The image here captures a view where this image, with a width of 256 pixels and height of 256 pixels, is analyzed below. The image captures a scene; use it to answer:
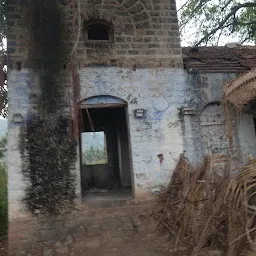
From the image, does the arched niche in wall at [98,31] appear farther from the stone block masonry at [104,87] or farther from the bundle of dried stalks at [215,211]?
the bundle of dried stalks at [215,211]

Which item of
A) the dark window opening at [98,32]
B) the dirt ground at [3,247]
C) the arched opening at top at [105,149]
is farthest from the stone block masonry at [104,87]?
the arched opening at top at [105,149]

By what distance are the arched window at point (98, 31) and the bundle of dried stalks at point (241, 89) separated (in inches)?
114

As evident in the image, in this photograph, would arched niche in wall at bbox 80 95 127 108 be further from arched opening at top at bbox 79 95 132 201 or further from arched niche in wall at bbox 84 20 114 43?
arched opening at top at bbox 79 95 132 201

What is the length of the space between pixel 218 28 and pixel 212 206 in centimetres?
1055

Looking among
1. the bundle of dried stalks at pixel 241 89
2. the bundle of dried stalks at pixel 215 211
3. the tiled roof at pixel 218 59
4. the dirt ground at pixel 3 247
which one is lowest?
the dirt ground at pixel 3 247

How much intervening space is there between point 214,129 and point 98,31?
11.8 feet

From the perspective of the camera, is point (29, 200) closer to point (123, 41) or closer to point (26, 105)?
point (26, 105)

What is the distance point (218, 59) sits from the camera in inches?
340

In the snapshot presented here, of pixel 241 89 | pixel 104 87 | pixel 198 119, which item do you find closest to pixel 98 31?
pixel 104 87

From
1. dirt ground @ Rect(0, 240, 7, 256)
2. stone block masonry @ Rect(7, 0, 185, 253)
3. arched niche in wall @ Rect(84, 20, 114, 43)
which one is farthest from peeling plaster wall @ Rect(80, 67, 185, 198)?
dirt ground @ Rect(0, 240, 7, 256)

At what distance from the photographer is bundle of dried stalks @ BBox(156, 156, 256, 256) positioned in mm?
4562

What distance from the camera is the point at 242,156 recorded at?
328 inches

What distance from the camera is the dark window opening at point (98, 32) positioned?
8.24 m

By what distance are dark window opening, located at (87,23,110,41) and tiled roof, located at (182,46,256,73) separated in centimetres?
192
